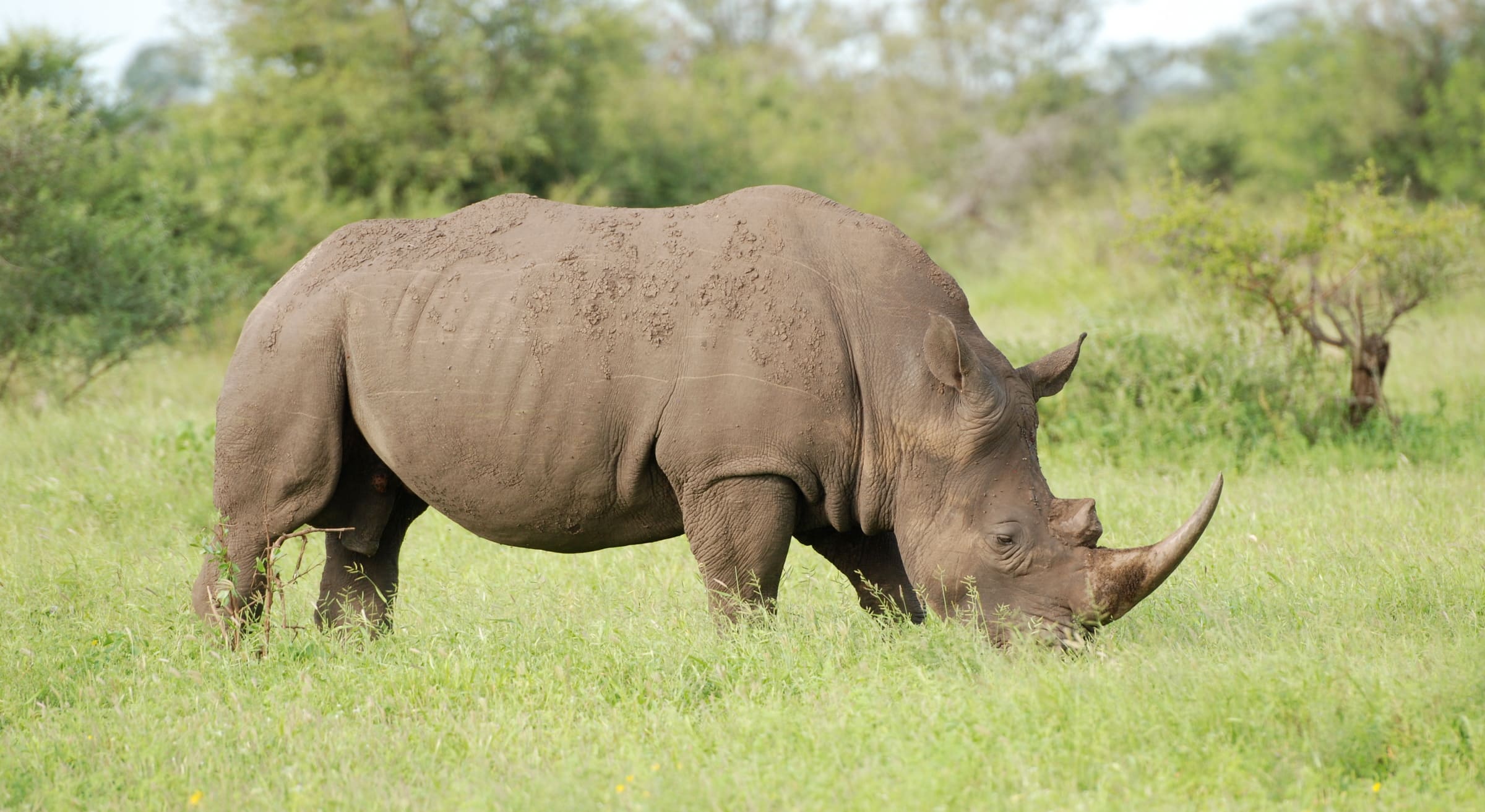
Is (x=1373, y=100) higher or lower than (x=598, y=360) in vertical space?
lower

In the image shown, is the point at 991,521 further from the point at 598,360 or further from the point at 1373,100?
the point at 1373,100

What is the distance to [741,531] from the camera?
16.4 ft

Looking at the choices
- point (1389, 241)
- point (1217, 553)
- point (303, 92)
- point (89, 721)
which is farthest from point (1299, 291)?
point (303, 92)

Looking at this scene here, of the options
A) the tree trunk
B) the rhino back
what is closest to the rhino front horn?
the rhino back

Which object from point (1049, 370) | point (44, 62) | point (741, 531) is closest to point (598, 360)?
point (741, 531)

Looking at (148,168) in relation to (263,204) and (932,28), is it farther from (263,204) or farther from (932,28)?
(932,28)

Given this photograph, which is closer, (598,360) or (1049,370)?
(598,360)

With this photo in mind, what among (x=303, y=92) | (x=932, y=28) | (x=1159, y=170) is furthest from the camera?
(x=932, y=28)

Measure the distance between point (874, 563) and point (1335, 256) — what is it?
6682mm

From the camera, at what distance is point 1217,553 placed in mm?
6801

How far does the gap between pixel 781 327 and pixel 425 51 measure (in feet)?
46.4

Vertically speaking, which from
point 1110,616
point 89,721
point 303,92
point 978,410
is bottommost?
point 303,92

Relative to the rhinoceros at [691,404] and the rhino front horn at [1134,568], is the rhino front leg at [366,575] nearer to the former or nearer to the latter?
the rhinoceros at [691,404]

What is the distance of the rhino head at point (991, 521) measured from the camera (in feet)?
16.1
